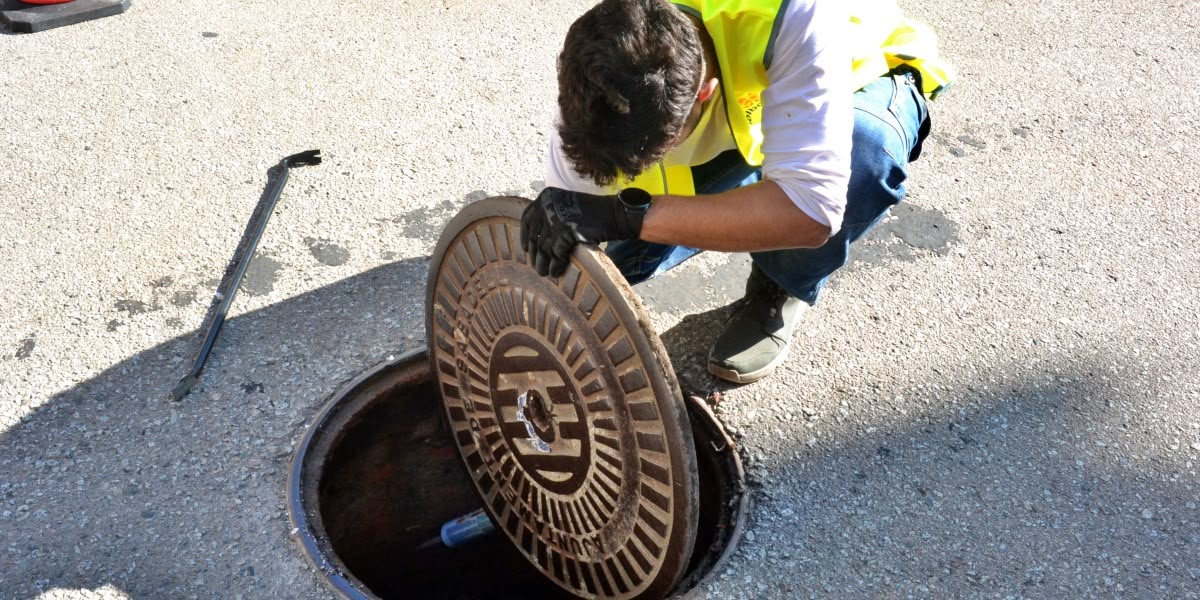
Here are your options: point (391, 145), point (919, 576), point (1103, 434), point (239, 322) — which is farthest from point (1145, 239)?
point (239, 322)

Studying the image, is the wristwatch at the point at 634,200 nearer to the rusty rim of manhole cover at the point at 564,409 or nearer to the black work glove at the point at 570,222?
the black work glove at the point at 570,222

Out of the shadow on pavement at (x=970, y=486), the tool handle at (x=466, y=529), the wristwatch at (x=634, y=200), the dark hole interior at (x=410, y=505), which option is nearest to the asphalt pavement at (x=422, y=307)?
the shadow on pavement at (x=970, y=486)

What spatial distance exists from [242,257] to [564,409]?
1.15 meters

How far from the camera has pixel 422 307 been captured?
2463mm

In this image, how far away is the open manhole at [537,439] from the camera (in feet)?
5.52

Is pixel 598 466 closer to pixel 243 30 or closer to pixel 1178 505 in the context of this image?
pixel 1178 505

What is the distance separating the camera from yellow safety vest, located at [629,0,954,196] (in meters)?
1.72

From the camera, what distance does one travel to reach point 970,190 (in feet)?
9.75

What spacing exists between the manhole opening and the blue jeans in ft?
1.26

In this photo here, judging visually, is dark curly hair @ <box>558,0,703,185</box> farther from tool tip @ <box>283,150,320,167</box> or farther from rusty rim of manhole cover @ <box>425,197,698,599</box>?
tool tip @ <box>283,150,320,167</box>

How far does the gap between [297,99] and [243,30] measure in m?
0.52

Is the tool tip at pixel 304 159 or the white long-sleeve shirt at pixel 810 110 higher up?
the white long-sleeve shirt at pixel 810 110

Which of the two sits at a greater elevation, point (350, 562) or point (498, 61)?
point (498, 61)

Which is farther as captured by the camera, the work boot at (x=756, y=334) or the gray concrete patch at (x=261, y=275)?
the gray concrete patch at (x=261, y=275)
